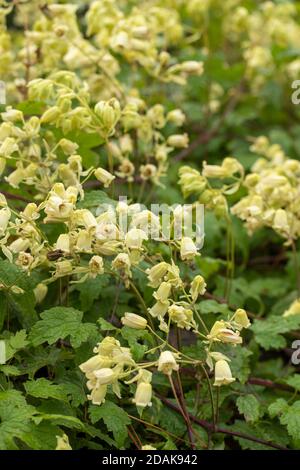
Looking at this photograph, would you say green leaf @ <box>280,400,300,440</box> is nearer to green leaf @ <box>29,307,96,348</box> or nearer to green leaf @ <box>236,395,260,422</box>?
green leaf @ <box>236,395,260,422</box>

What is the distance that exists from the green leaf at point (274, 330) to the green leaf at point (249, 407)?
22cm

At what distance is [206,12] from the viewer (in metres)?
3.96

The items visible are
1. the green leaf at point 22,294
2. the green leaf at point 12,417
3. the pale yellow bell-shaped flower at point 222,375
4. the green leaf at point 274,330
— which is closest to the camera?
the green leaf at point 12,417

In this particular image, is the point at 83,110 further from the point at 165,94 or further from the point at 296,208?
the point at 165,94

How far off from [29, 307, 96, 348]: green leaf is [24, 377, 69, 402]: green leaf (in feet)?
0.35

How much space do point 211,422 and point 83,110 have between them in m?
1.05

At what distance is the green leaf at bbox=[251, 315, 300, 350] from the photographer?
2.46m

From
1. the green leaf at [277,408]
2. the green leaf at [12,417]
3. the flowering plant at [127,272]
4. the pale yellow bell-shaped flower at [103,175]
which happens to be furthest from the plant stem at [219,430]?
the pale yellow bell-shaped flower at [103,175]

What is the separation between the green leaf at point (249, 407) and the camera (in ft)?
7.35

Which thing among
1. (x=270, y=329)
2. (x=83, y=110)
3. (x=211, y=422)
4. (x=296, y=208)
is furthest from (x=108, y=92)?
(x=211, y=422)

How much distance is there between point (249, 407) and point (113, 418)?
0.52 metres

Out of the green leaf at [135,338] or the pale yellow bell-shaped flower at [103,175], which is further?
the pale yellow bell-shaped flower at [103,175]

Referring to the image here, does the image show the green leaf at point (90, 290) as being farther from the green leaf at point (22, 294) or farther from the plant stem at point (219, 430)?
the plant stem at point (219, 430)


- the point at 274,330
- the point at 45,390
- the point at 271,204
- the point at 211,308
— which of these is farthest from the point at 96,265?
the point at 271,204
